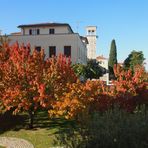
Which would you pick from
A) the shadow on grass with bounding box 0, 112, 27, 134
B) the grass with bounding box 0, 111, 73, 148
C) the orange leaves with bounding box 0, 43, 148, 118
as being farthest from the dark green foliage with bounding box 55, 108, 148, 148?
the shadow on grass with bounding box 0, 112, 27, 134

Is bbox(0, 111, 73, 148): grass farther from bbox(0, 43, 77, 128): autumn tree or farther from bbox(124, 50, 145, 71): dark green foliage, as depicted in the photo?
bbox(124, 50, 145, 71): dark green foliage

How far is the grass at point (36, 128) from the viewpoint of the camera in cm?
1835

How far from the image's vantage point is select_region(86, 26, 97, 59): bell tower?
373 ft

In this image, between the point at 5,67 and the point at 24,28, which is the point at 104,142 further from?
the point at 24,28

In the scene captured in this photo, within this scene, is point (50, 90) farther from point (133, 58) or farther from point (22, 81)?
point (133, 58)

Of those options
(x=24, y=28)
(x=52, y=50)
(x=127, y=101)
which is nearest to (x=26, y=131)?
(x=127, y=101)

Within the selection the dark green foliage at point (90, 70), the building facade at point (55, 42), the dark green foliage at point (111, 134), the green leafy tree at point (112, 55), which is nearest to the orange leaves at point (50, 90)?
the dark green foliage at point (111, 134)

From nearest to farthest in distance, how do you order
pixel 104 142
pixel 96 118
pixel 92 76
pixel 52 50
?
1. pixel 104 142
2. pixel 96 118
3. pixel 52 50
4. pixel 92 76

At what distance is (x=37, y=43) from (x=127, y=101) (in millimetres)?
31948

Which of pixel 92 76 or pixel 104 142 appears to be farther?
pixel 92 76

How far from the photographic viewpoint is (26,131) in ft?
67.4

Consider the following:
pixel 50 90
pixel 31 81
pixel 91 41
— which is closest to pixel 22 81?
pixel 31 81

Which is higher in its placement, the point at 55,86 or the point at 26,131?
the point at 55,86

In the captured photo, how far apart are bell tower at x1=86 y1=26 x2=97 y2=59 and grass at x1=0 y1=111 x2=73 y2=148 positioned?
88857mm
